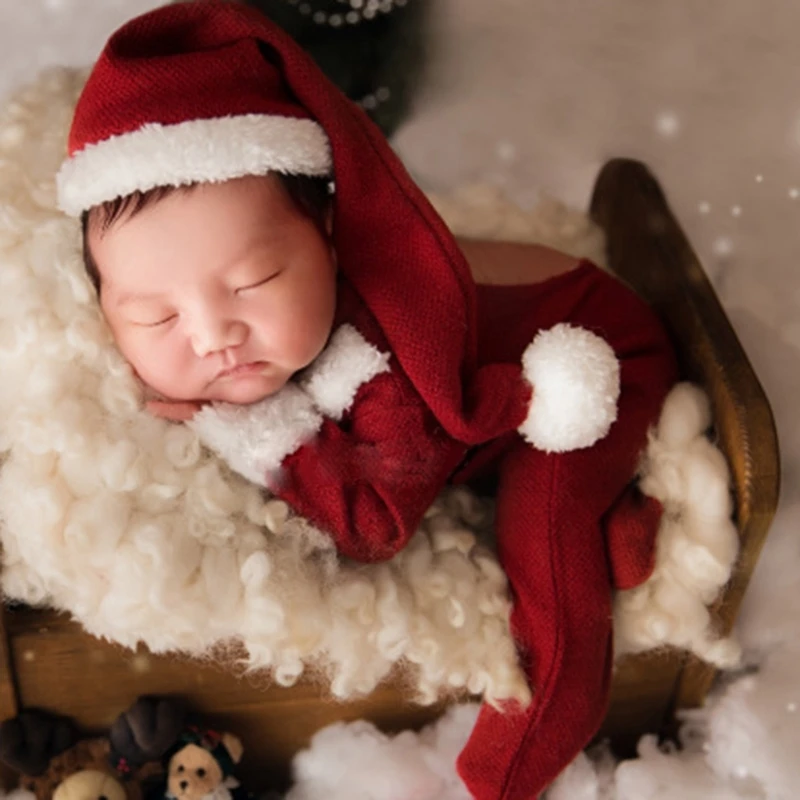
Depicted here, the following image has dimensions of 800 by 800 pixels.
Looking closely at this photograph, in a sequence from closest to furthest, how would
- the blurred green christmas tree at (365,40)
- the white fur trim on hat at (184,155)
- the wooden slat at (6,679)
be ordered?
the white fur trim on hat at (184,155), the wooden slat at (6,679), the blurred green christmas tree at (365,40)

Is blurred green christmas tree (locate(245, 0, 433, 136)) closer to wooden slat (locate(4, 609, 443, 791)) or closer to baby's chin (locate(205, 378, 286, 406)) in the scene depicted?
baby's chin (locate(205, 378, 286, 406))

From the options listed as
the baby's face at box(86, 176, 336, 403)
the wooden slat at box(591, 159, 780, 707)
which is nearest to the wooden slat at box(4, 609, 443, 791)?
the baby's face at box(86, 176, 336, 403)

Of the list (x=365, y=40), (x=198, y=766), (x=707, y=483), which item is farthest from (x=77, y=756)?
(x=365, y=40)

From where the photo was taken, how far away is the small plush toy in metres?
0.94

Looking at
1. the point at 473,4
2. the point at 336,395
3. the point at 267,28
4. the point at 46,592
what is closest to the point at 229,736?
the point at 46,592

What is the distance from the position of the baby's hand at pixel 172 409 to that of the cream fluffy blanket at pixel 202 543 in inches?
0.5

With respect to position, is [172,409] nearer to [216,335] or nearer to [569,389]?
[216,335]

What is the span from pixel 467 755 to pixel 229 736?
25cm

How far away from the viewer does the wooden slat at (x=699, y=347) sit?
0.87 meters

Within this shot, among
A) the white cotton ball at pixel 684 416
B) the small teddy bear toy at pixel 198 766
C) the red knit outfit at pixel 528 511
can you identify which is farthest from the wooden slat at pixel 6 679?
the white cotton ball at pixel 684 416

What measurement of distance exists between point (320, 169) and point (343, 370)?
18 cm

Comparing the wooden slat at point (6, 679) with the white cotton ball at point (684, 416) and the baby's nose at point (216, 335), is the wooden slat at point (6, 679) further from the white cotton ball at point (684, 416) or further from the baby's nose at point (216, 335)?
the white cotton ball at point (684, 416)

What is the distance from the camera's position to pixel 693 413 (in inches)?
36.5

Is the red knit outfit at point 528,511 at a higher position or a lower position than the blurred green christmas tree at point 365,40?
lower
